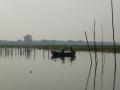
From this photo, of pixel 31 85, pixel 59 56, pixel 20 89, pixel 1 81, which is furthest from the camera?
pixel 59 56

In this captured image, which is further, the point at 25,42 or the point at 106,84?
the point at 25,42

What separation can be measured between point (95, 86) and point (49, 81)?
3121 millimetres

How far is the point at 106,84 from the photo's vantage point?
66.1 ft

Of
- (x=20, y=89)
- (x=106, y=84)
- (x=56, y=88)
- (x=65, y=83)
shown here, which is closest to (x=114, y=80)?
(x=106, y=84)

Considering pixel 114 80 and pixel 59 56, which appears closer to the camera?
pixel 114 80

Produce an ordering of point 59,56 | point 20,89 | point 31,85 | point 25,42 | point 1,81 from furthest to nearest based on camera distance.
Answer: point 25,42 → point 59,56 → point 1,81 → point 31,85 → point 20,89

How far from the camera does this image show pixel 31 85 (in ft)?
62.7

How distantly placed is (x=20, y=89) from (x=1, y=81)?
3094 millimetres

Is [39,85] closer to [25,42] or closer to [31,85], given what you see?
[31,85]

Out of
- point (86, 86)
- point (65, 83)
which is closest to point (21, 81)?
point (65, 83)

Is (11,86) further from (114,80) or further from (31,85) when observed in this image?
(114,80)

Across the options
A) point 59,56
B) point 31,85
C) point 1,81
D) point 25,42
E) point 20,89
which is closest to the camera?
point 20,89

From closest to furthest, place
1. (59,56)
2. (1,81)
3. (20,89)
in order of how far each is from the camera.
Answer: (20,89) < (1,81) < (59,56)

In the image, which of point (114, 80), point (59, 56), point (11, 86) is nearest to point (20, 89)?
point (11, 86)
